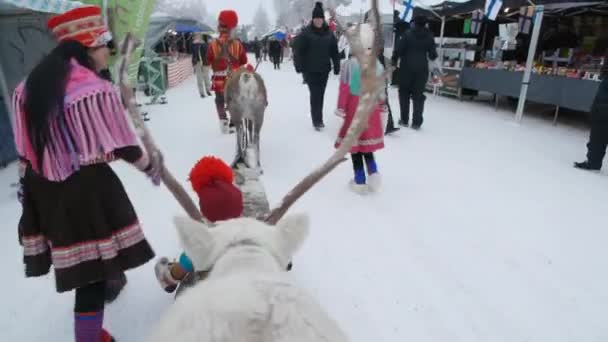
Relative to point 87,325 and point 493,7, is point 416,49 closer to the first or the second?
point 493,7

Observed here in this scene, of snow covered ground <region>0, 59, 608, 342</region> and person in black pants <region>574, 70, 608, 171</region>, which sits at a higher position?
person in black pants <region>574, 70, 608, 171</region>

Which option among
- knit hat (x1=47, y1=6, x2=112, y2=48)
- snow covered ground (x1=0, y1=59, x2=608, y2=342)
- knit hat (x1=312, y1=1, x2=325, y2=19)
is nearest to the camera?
knit hat (x1=47, y1=6, x2=112, y2=48)

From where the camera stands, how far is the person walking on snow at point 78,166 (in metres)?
1.48

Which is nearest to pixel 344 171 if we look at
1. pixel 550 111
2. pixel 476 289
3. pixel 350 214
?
pixel 350 214

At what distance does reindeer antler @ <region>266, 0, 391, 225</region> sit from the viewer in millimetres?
1617

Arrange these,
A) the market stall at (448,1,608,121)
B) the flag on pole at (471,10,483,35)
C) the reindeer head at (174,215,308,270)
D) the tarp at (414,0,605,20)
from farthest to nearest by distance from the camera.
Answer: the flag on pole at (471,10,483,35)
the market stall at (448,1,608,121)
the tarp at (414,0,605,20)
the reindeer head at (174,215,308,270)

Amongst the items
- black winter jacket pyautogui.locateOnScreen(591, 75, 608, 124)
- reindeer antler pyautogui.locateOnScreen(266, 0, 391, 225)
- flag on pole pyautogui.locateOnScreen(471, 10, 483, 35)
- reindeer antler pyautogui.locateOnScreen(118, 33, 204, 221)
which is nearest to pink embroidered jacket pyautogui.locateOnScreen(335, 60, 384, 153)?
reindeer antler pyautogui.locateOnScreen(266, 0, 391, 225)

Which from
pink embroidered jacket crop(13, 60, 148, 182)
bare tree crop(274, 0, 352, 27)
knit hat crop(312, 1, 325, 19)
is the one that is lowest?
pink embroidered jacket crop(13, 60, 148, 182)

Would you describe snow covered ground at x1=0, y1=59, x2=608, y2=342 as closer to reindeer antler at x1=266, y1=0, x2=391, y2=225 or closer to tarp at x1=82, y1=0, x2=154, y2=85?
reindeer antler at x1=266, y1=0, x2=391, y2=225

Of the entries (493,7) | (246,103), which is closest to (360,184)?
(246,103)

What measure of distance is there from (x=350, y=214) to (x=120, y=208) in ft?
7.67

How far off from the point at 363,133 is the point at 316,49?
3110 mm

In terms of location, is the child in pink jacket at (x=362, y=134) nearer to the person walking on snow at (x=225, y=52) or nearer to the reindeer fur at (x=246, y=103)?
the reindeer fur at (x=246, y=103)

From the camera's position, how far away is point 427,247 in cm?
312
